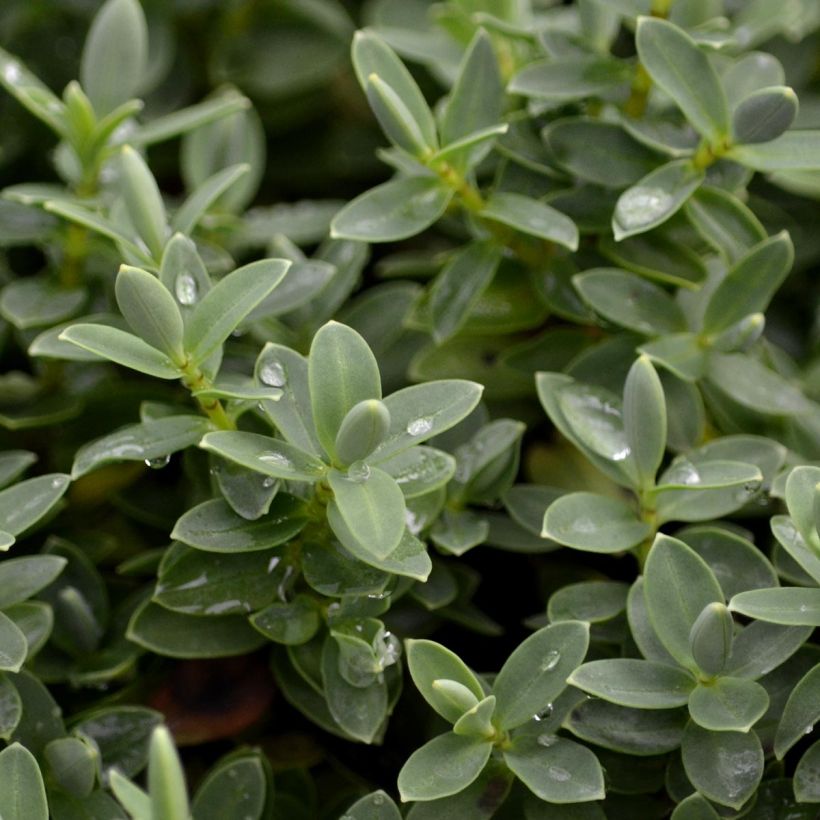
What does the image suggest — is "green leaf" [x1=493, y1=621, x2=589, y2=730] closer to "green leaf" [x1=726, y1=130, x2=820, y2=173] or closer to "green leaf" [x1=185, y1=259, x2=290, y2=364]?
"green leaf" [x1=185, y1=259, x2=290, y2=364]

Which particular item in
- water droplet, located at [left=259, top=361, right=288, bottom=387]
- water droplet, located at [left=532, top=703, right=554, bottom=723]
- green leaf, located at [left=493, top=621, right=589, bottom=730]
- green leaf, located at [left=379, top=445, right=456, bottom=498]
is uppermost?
water droplet, located at [left=259, top=361, right=288, bottom=387]

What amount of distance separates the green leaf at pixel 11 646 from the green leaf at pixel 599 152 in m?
0.72

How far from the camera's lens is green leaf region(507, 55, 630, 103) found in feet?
3.86

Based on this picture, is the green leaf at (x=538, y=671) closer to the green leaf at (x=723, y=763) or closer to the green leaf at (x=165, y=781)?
the green leaf at (x=723, y=763)

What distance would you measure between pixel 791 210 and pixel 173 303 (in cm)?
91

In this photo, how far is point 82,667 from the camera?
3.60ft

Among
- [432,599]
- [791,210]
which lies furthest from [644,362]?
[791,210]

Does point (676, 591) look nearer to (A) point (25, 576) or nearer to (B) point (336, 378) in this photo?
(B) point (336, 378)

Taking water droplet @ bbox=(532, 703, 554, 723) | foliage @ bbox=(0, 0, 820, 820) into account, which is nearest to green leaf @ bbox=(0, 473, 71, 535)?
foliage @ bbox=(0, 0, 820, 820)

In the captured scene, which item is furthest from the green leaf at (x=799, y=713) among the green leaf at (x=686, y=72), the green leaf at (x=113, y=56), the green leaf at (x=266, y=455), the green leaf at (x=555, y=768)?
the green leaf at (x=113, y=56)

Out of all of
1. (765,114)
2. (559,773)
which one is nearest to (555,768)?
(559,773)

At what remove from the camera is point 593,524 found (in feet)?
3.30

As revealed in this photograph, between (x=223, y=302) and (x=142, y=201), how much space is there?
6.9 inches

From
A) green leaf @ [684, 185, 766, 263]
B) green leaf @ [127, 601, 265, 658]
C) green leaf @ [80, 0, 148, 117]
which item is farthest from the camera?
green leaf @ [80, 0, 148, 117]
